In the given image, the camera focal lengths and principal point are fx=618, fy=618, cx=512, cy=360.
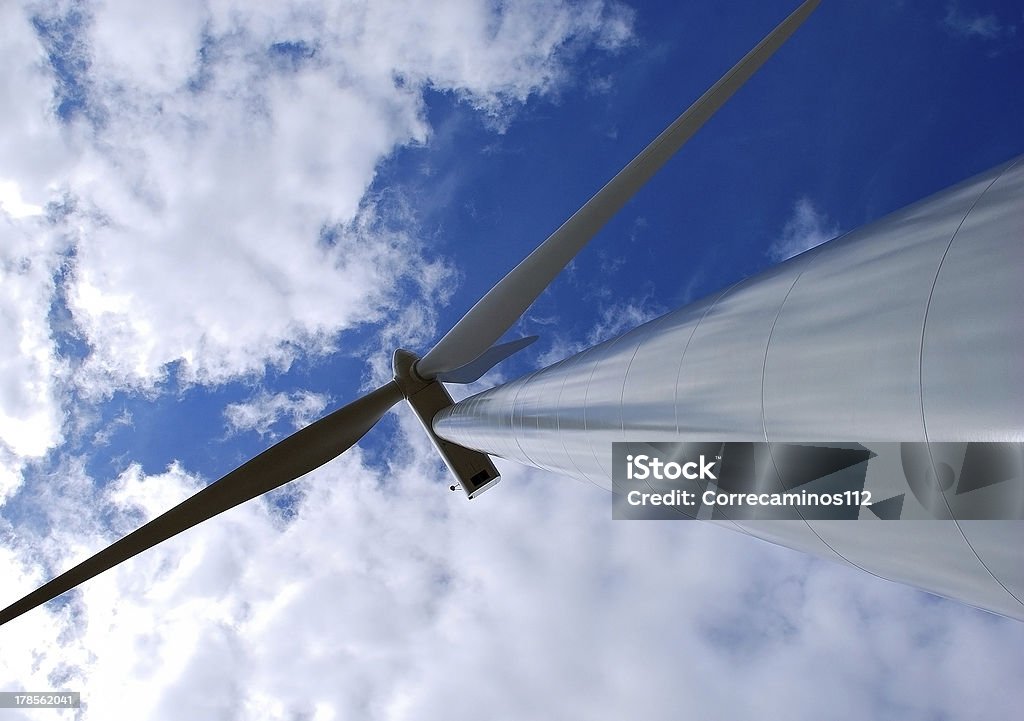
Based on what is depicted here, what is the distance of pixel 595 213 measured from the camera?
67.2ft

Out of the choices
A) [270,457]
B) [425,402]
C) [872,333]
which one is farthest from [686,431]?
[425,402]

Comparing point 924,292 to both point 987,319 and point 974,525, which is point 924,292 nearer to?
point 987,319

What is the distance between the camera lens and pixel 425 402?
1294 inches

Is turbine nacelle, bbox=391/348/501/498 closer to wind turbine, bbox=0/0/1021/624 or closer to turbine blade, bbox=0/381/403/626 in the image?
turbine blade, bbox=0/381/403/626

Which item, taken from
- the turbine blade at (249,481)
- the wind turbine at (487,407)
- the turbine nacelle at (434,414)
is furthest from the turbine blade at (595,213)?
the turbine nacelle at (434,414)

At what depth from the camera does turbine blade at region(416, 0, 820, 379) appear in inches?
776

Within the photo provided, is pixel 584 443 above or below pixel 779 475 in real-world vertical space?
above

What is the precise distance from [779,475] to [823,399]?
1.11 meters

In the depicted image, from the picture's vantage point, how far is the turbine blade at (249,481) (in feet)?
59.0

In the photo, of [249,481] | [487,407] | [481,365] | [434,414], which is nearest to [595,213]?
[487,407]

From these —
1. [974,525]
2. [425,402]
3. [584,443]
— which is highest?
[425,402]

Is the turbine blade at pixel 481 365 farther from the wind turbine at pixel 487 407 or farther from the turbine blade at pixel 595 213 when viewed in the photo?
the turbine blade at pixel 595 213

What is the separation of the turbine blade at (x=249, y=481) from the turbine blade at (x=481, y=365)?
3079 mm

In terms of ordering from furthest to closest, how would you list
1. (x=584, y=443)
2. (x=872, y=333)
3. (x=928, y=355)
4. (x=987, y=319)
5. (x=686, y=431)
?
(x=584, y=443)
(x=686, y=431)
(x=872, y=333)
(x=928, y=355)
(x=987, y=319)
